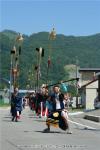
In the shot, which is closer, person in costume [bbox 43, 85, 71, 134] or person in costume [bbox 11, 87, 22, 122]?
person in costume [bbox 43, 85, 71, 134]

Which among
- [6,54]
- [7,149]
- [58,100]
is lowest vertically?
[7,149]

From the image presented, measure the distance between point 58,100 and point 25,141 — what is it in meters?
4.17

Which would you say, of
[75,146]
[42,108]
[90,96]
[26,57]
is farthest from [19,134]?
[26,57]

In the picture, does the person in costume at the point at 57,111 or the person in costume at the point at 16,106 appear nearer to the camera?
the person in costume at the point at 57,111

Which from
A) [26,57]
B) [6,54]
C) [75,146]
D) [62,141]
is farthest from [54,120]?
[26,57]

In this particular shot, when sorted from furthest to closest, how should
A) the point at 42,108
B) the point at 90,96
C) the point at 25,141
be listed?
the point at 90,96 < the point at 42,108 < the point at 25,141

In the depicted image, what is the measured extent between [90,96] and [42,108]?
39.3m

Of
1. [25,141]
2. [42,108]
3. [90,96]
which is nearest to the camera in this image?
[25,141]

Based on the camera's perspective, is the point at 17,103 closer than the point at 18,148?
No

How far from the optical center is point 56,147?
15.0 metres

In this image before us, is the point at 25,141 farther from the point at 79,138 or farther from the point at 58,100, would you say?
the point at 58,100

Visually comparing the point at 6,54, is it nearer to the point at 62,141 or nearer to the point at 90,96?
the point at 90,96

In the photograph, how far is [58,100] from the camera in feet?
67.0

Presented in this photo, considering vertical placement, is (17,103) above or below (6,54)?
below
